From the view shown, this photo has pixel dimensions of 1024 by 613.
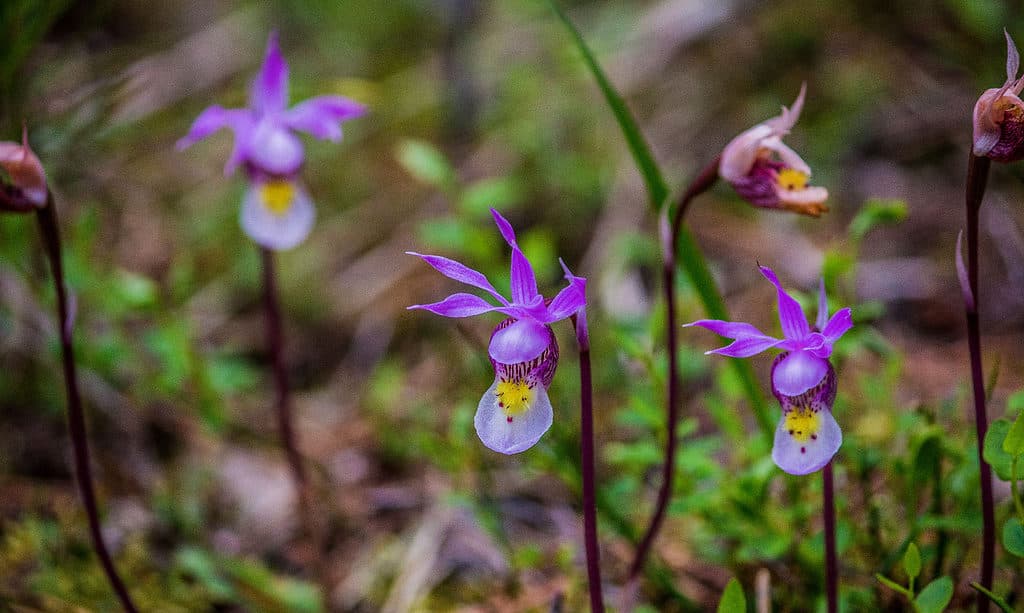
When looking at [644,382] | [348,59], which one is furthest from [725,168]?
[348,59]

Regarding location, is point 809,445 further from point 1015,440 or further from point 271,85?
point 271,85

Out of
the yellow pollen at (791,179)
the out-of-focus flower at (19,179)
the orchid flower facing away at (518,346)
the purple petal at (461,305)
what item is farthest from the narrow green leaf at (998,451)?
the out-of-focus flower at (19,179)

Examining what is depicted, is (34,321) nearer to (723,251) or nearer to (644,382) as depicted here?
(644,382)

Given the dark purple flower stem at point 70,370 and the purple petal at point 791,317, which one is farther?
the dark purple flower stem at point 70,370

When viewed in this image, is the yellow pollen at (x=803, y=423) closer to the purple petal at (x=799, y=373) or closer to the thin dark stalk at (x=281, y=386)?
the purple petal at (x=799, y=373)

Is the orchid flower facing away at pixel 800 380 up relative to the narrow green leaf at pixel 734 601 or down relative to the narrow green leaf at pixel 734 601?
up

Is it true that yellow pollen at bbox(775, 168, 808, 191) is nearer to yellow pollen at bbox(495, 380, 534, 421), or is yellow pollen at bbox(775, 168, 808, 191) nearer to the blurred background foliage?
the blurred background foliage
